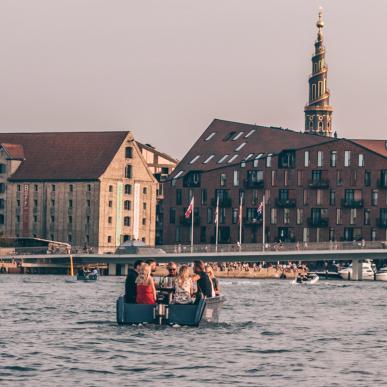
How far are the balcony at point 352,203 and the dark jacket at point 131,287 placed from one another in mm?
135711

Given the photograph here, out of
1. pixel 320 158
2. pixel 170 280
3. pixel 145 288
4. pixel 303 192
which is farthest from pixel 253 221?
pixel 145 288

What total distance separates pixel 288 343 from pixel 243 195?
145m

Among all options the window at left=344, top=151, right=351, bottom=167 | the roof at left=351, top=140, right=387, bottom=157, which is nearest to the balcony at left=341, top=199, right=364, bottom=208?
the window at left=344, top=151, right=351, bottom=167

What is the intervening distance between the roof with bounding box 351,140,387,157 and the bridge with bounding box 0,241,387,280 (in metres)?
18.2

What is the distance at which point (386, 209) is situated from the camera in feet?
614

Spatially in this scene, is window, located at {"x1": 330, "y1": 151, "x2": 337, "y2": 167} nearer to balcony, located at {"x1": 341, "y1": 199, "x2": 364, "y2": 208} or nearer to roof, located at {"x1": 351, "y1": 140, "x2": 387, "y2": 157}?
roof, located at {"x1": 351, "y1": 140, "x2": 387, "y2": 157}

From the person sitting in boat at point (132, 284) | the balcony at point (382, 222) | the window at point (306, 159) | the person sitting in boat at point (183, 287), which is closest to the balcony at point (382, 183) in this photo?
the balcony at point (382, 222)

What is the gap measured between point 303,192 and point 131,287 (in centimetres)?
13881

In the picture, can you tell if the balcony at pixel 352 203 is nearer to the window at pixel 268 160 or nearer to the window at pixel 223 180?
the window at pixel 268 160

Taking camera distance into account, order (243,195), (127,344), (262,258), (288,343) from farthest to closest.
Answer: (243,195) < (262,258) < (288,343) < (127,344)

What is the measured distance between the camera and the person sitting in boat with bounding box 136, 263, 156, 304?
53.2 m

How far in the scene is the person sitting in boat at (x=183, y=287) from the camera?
5291 cm

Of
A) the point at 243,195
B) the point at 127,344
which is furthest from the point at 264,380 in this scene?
the point at 243,195

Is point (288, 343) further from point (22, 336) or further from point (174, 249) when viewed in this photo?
point (174, 249)
